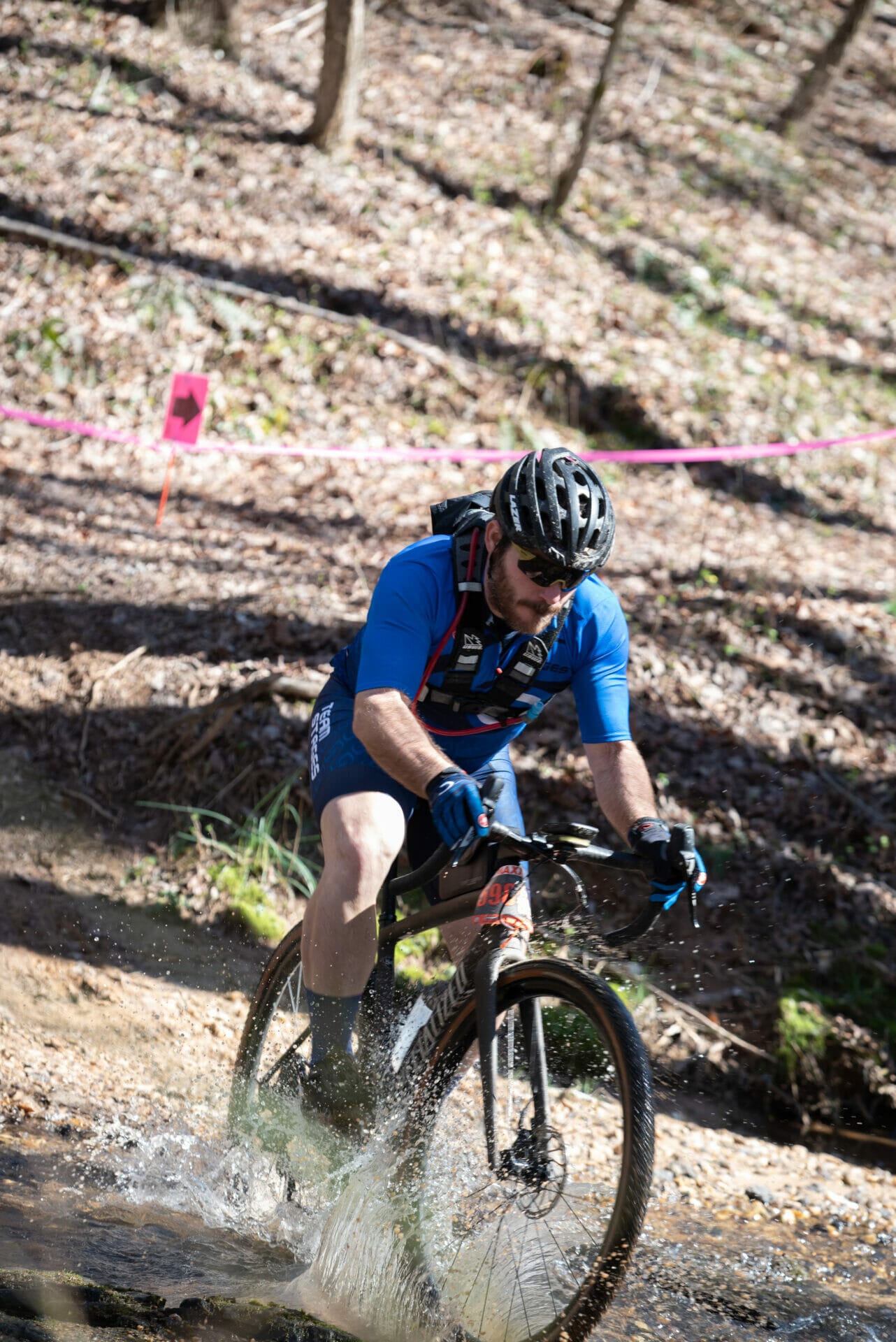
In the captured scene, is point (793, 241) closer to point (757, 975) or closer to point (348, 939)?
point (757, 975)

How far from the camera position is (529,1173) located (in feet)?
8.70

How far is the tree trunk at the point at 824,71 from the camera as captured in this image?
12.7m

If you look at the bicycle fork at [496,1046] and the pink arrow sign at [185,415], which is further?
the pink arrow sign at [185,415]

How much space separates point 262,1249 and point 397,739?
5.09 feet

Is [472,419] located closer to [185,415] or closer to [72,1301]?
[185,415]

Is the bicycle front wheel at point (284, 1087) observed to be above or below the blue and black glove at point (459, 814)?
below

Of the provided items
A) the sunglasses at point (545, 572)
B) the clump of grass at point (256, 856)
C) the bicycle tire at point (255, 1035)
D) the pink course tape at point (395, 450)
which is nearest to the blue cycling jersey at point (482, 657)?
the sunglasses at point (545, 572)

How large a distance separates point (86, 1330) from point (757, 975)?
3.68 meters

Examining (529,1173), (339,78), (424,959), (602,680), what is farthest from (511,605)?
(339,78)

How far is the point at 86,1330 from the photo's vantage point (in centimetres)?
217

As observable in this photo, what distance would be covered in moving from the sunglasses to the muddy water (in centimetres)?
174

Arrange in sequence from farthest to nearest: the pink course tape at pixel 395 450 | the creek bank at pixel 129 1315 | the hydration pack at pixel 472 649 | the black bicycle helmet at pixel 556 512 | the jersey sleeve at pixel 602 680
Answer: the pink course tape at pixel 395 450 < the jersey sleeve at pixel 602 680 < the hydration pack at pixel 472 649 < the black bicycle helmet at pixel 556 512 < the creek bank at pixel 129 1315

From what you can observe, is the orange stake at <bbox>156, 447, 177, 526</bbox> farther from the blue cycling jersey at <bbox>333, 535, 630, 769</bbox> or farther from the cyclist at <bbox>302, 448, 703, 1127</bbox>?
the cyclist at <bbox>302, 448, 703, 1127</bbox>

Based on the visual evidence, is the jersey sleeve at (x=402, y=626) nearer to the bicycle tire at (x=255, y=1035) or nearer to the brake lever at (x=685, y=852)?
the brake lever at (x=685, y=852)
